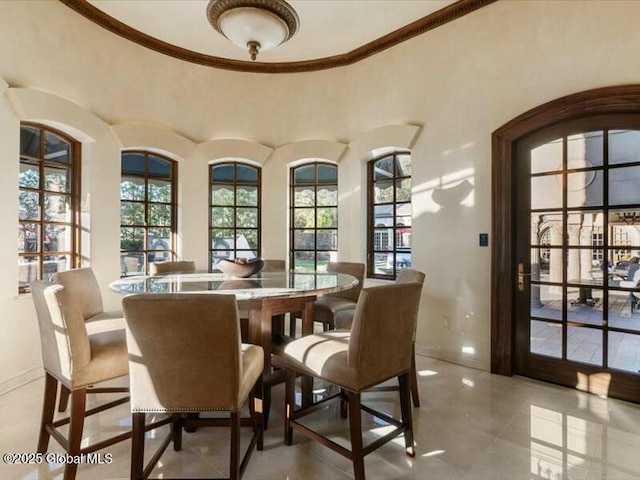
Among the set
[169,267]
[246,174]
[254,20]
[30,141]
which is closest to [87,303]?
[169,267]

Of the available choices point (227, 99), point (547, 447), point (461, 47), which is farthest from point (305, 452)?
point (227, 99)

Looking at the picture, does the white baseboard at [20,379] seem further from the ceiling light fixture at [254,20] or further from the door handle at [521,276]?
→ the door handle at [521,276]

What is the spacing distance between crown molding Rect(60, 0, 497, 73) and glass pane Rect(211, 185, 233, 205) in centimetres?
142

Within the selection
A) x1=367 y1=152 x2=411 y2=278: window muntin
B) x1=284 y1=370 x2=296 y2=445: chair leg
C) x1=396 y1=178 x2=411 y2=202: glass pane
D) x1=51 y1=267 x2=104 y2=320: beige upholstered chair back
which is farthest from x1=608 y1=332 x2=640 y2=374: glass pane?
x1=51 y1=267 x2=104 y2=320: beige upholstered chair back

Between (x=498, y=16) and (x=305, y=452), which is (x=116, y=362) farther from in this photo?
(x=498, y=16)

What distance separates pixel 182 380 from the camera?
1477 millimetres

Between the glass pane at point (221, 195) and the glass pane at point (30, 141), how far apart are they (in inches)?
67.1

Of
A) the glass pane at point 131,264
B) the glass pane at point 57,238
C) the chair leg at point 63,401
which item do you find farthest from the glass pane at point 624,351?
the glass pane at point 57,238

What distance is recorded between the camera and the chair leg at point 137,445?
1537mm

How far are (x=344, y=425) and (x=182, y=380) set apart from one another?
1.21m

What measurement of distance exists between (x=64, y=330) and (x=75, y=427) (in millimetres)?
465

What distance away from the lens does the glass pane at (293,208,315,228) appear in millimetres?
4469

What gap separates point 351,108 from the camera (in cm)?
414

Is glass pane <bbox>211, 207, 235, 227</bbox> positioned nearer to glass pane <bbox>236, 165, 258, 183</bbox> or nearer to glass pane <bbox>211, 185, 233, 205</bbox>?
glass pane <bbox>211, 185, 233, 205</bbox>
